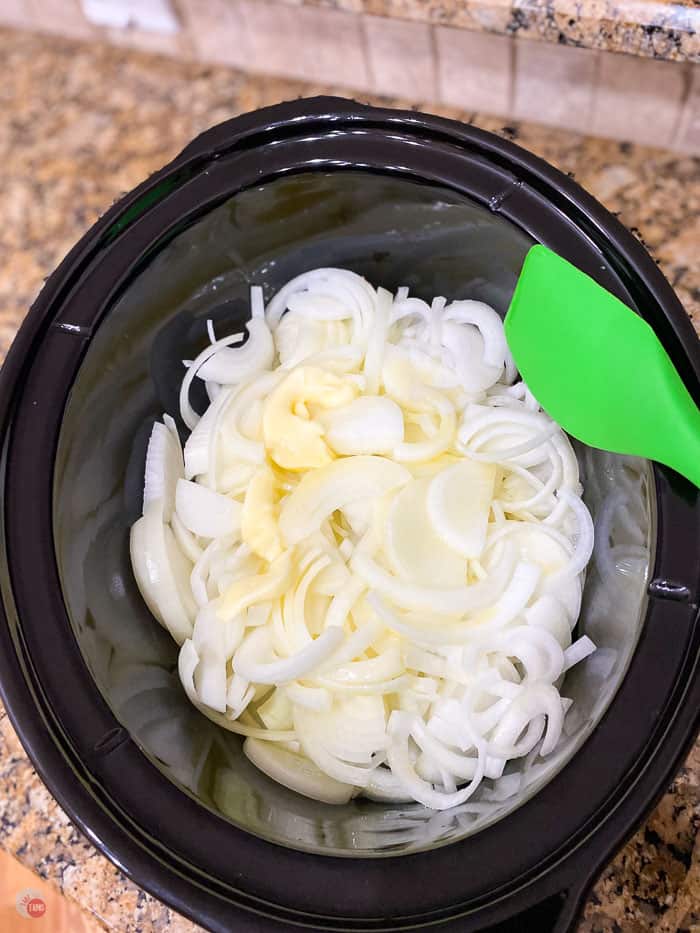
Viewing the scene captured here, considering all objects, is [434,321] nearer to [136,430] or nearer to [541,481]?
[541,481]

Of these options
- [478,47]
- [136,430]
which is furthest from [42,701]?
Answer: [478,47]

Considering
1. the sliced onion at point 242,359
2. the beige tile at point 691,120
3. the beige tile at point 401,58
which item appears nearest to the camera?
the sliced onion at point 242,359

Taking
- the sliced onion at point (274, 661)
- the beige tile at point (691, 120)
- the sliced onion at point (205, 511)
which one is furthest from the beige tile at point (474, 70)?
the sliced onion at point (274, 661)

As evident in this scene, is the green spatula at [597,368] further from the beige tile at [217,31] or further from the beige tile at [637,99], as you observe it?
the beige tile at [217,31]

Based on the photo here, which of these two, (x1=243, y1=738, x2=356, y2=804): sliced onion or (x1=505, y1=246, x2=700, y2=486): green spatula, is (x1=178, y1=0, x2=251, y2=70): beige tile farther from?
(x1=243, y1=738, x2=356, y2=804): sliced onion

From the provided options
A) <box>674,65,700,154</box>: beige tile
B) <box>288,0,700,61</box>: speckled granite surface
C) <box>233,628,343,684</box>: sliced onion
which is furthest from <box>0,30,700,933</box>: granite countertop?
<box>233,628,343,684</box>: sliced onion
